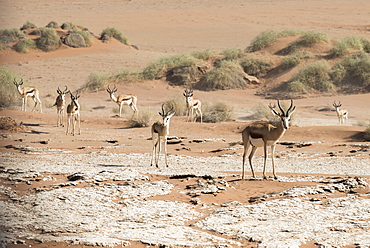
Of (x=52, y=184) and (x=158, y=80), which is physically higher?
(x=158, y=80)

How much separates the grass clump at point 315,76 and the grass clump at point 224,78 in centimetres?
371

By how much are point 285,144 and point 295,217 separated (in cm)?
894

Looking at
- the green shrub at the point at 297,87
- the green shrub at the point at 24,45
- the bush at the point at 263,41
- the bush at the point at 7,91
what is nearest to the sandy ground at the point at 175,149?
the green shrub at the point at 24,45

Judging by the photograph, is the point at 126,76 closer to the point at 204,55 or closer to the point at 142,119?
the point at 204,55

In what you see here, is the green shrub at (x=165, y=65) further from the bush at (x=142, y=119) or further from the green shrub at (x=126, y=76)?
the bush at (x=142, y=119)

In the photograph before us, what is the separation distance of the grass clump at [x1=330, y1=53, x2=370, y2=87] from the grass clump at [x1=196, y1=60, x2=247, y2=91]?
20.2ft

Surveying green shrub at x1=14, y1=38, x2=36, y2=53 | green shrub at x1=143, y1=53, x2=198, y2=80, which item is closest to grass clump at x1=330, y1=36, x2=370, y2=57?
green shrub at x1=143, y1=53, x2=198, y2=80

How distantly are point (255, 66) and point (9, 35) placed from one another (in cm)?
2190

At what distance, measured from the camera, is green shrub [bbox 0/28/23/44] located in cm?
A: 4616

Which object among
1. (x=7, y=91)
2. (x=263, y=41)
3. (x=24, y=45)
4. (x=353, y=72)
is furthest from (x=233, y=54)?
(x=7, y=91)

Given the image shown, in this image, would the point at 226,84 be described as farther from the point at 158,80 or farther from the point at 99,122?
the point at 99,122

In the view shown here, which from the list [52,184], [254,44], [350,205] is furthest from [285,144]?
[254,44]

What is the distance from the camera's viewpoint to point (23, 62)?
43.5 meters

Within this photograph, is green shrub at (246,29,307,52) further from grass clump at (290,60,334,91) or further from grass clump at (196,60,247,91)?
grass clump at (290,60,334,91)
